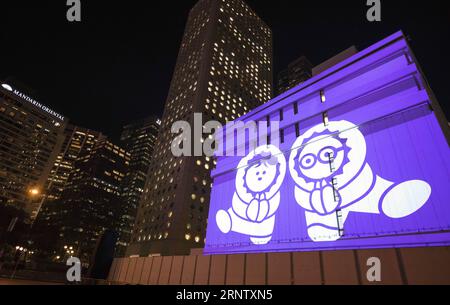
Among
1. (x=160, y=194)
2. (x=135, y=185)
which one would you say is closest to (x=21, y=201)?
(x=135, y=185)

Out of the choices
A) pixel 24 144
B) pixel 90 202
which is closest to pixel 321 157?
pixel 90 202

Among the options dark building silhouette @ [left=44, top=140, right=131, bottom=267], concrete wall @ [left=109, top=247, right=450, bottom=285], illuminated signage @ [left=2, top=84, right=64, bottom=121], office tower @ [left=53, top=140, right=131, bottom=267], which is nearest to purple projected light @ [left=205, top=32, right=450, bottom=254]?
concrete wall @ [left=109, top=247, right=450, bottom=285]

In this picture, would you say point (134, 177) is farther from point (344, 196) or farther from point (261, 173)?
point (344, 196)

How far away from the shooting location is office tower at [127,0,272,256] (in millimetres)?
54719

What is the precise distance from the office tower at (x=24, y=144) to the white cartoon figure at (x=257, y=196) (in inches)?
4808

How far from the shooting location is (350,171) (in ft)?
65.6

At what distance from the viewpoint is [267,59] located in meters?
97.7

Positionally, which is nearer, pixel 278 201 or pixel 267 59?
pixel 278 201

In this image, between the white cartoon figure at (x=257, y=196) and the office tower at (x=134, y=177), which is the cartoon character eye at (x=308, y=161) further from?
the office tower at (x=134, y=177)

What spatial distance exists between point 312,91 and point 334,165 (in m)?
9.42

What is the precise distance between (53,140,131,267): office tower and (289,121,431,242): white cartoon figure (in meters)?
114

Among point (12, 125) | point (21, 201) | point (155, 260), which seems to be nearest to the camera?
point (155, 260)

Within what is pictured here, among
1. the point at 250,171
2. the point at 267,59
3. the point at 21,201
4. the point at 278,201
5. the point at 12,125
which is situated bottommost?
the point at 278,201
